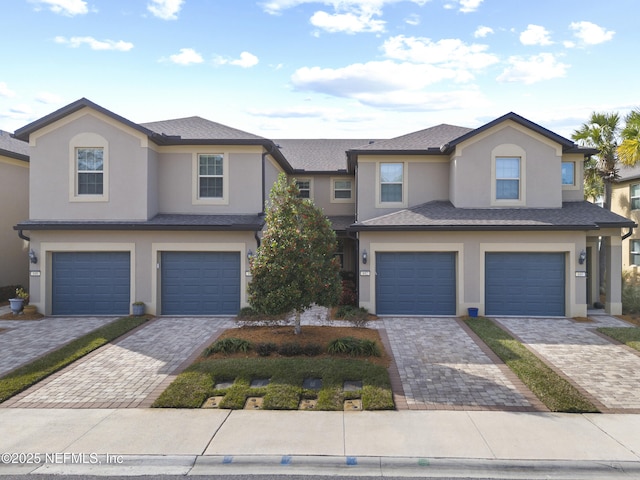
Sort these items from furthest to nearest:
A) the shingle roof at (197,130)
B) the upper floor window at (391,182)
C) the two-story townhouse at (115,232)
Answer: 1. the upper floor window at (391,182)
2. the shingle roof at (197,130)
3. the two-story townhouse at (115,232)

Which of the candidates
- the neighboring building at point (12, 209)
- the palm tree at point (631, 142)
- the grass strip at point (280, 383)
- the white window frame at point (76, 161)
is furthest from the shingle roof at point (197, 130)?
the palm tree at point (631, 142)

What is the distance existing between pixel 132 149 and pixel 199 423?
11.0 meters

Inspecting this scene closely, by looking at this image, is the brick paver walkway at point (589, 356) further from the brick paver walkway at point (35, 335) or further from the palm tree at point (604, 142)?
the brick paver walkway at point (35, 335)

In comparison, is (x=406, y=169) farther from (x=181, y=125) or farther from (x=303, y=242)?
(x=181, y=125)

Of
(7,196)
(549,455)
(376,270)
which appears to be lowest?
(549,455)

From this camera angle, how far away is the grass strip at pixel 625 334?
460 inches

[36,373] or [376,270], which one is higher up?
[376,270]

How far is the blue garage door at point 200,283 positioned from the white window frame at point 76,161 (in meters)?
3.05

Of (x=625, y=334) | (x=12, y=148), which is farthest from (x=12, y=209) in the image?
(x=625, y=334)

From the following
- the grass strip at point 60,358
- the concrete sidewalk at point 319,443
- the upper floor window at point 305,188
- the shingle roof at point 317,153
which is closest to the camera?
the concrete sidewalk at point 319,443

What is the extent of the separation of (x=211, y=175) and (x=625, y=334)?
14090 mm

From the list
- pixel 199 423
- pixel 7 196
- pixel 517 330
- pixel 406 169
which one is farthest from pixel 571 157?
pixel 7 196

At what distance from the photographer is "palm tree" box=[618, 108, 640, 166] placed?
661 inches

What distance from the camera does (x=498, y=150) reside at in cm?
1585
